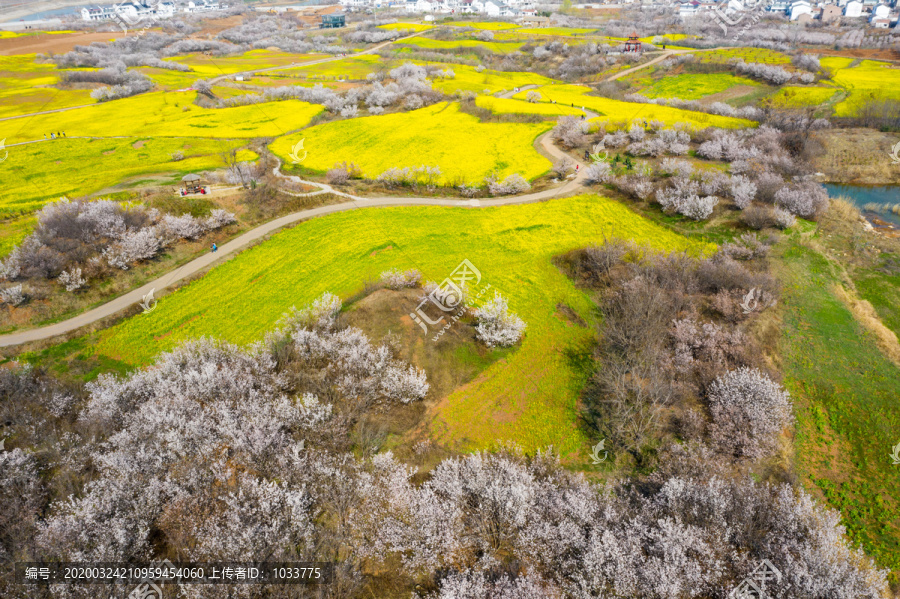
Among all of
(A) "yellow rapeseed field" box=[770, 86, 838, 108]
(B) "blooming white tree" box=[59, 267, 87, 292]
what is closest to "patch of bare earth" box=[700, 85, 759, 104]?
(A) "yellow rapeseed field" box=[770, 86, 838, 108]

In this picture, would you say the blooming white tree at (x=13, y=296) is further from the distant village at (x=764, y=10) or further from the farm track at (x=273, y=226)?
the distant village at (x=764, y=10)

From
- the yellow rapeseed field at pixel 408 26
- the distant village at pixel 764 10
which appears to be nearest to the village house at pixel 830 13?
the distant village at pixel 764 10

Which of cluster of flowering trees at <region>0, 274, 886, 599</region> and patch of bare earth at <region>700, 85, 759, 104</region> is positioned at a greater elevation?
patch of bare earth at <region>700, 85, 759, 104</region>

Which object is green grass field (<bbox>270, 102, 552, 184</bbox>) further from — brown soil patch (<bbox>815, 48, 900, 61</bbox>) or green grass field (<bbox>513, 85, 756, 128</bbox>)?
brown soil patch (<bbox>815, 48, 900, 61</bbox>)

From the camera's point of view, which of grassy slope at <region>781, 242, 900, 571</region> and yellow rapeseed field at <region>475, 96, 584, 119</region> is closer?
grassy slope at <region>781, 242, 900, 571</region>

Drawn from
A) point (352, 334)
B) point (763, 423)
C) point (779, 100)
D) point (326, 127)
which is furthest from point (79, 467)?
point (779, 100)

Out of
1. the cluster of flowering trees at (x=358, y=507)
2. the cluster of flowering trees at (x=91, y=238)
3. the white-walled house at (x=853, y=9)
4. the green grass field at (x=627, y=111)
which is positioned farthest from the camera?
the white-walled house at (x=853, y=9)
